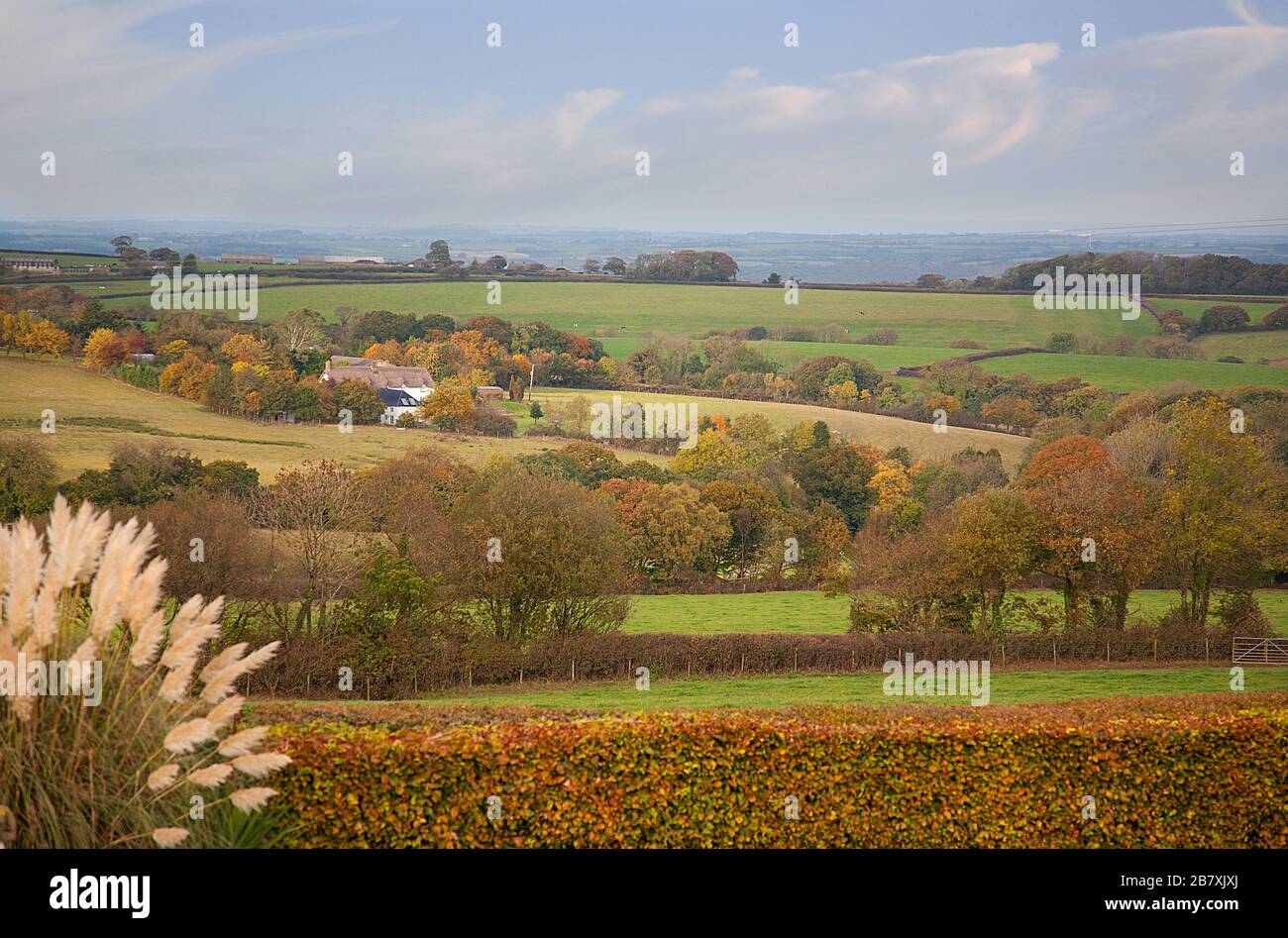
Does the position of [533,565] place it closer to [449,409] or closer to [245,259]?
[449,409]

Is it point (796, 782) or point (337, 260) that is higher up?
point (337, 260)

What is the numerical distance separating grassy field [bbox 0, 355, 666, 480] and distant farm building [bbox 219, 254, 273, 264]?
927cm

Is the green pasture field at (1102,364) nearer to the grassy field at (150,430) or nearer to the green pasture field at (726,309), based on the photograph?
the green pasture field at (726,309)

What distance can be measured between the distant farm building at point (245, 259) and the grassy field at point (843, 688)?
102ft

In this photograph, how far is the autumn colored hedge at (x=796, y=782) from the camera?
7.49 meters

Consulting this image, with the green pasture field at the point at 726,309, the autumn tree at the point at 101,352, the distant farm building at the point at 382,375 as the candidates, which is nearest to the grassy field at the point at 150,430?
the autumn tree at the point at 101,352

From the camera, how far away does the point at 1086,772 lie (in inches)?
329

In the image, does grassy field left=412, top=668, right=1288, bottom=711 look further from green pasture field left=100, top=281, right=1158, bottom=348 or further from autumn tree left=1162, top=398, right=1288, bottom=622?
green pasture field left=100, top=281, right=1158, bottom=348

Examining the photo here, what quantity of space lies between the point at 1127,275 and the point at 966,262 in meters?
6.97

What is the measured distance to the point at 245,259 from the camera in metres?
44.6

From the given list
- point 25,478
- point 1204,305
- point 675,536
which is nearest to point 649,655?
point 675,536

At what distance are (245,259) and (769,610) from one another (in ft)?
92.3
